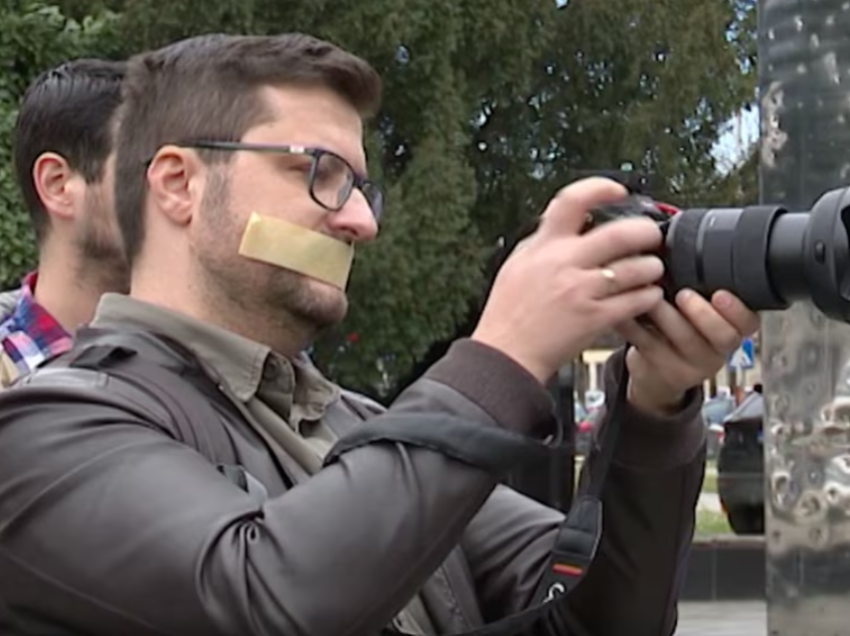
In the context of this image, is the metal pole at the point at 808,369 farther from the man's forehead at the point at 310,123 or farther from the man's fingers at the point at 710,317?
the man's fingers at the point at 710,317

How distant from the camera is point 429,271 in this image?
1505 cm

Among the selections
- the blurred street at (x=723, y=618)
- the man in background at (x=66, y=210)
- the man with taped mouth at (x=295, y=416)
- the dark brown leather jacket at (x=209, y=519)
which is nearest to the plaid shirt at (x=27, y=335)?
the man in background at (x=66, y=210)

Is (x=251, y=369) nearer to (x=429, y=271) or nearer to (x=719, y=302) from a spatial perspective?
(x=719, y=302)

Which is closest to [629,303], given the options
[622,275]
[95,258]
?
[622,275]

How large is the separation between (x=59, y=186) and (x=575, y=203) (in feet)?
7.08

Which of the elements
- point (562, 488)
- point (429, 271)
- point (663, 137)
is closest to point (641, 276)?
point (562, 488)

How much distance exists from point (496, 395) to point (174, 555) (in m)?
0.33

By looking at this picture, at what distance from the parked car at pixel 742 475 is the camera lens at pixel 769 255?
13.5 m

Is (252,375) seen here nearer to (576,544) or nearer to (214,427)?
(214,427)

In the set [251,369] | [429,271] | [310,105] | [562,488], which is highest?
[310,105]

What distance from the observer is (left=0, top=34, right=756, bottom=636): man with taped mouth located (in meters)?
1.63

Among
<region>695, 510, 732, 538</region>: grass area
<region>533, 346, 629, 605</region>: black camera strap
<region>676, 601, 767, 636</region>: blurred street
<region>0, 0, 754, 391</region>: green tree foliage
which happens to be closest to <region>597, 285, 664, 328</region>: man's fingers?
<region>533, 346, 629, 605</region>: black camera strap

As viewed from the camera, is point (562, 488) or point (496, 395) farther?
point (562, 488)

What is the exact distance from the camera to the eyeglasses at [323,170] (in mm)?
1927
